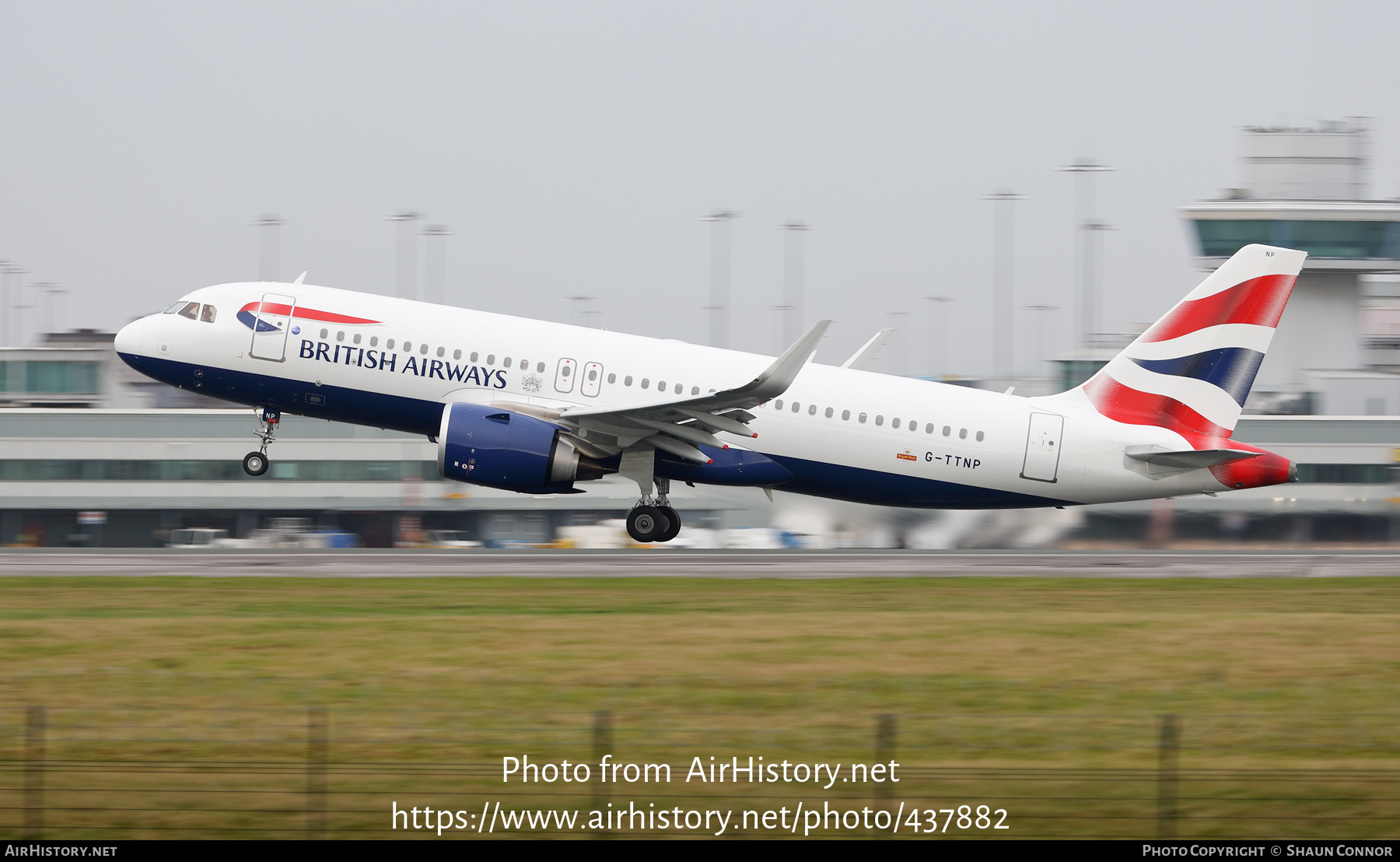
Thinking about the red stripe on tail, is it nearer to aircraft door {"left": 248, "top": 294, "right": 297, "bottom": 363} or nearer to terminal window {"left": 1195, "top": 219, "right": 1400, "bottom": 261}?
aircraft door {"left": 248, "top": 294, "right": 297, "bottom": 363}

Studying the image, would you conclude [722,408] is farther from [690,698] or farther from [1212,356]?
[690,698]

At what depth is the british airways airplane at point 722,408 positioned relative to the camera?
30.3 metres

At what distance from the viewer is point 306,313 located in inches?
1210

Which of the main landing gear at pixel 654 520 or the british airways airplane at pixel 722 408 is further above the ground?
the british airways airplane at pixel 722 408

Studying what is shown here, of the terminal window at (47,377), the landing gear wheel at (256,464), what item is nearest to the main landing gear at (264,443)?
the landing gear wheel at (256,464)

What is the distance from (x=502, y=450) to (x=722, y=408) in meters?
4.70

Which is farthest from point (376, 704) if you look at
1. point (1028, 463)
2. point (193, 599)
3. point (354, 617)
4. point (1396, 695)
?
point (1028, 463)

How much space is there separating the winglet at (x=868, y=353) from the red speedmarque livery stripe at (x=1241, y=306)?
246 inches

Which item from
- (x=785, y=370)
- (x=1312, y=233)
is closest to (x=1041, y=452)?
(x=785, y=370)

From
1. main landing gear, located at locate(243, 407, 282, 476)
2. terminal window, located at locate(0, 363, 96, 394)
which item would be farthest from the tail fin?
terminal window, located at locate(0, 363, 96, 394)

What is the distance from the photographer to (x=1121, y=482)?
104ft

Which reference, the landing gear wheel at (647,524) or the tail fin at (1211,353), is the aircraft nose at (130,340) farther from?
the tail fin at (1211,353)

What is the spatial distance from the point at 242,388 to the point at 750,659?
17512 mm

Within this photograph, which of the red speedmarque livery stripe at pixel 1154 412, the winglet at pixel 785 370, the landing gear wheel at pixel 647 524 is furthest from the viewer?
the red speedmarque livery stripe at pixel 1154 412
